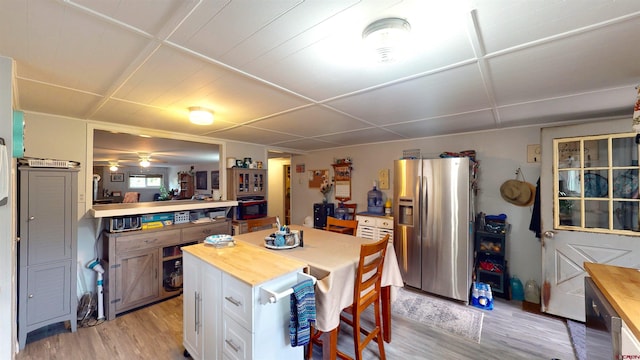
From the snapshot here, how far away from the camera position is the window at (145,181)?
399 inches

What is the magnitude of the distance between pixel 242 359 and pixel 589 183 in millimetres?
3588

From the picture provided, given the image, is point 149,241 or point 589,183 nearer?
point 589,183

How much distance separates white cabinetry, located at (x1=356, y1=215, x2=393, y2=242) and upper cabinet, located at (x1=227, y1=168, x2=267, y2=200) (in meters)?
1.82

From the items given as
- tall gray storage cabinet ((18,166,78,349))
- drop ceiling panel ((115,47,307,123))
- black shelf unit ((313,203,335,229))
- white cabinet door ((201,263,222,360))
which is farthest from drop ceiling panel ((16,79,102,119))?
black shelf unit ((313,203,335,229))

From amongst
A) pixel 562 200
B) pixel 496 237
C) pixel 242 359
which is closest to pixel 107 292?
pixel 242 359

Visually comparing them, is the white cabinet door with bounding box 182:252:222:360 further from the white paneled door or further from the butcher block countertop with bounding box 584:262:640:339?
the white paneled door

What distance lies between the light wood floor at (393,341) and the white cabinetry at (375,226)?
135cm

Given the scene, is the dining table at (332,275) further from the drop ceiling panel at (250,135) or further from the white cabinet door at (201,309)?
the drop ceiling panel at (250,135)

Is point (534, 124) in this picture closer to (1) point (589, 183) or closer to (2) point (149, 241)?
(1) point (589, 183)

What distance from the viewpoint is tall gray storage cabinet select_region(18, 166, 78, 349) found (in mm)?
2182

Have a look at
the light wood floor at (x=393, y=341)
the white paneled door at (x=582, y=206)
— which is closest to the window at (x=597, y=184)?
the white paneled door at (x=582, y=206)

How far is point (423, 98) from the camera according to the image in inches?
83.4

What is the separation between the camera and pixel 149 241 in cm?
290

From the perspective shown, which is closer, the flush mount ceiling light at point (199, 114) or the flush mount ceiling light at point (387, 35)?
the flush mount ceiling light at point (387, 35)
